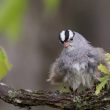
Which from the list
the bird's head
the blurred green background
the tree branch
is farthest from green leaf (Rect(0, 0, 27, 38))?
the blurred green background

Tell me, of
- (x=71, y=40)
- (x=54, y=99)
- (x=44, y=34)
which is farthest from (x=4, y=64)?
(x=44, y=34)

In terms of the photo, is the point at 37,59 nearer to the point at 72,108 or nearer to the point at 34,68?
the point at 34,68

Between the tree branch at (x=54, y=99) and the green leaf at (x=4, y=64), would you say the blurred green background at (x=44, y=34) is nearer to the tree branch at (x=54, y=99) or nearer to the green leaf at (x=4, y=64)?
the tree branch at (x=54, y=99)

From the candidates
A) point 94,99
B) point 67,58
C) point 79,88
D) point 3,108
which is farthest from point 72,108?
point 3,108

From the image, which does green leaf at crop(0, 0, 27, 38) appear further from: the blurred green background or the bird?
the blurred green background

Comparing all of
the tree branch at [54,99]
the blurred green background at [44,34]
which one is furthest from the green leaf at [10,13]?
the blurred green background at [44,34]

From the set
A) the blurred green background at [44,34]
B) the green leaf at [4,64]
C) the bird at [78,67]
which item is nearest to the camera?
the green leaf at [4,64]
